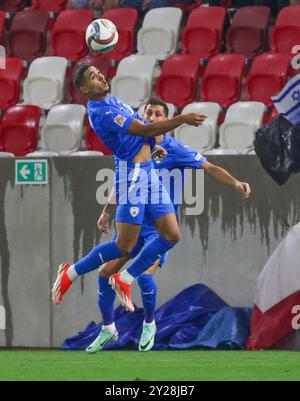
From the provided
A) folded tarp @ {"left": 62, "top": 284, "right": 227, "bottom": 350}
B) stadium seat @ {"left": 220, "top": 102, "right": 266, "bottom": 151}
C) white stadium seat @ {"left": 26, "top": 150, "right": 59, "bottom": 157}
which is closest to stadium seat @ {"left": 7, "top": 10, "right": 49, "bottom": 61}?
white stadium seat @ {"left": 26, "top": 150, "right": 59, "bottom": 157}

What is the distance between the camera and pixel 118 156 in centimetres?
887

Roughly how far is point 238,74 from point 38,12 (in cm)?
297

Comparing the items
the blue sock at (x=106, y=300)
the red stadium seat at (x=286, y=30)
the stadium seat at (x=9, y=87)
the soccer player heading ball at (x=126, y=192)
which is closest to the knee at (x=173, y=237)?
the soccer player heading ball at (x=126, y=192)

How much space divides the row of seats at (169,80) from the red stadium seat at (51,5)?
1.21m

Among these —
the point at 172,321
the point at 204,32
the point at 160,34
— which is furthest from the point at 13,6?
the point at 172,321

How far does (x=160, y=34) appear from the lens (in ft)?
44.2

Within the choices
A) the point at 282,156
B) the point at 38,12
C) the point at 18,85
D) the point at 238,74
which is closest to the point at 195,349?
the point at 282,156

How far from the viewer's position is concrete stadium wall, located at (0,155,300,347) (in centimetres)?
1052

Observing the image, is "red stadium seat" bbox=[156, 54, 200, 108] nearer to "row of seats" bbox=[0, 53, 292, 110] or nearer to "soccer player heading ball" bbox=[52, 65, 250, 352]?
"row of seats" bbox=[0, 53, 292, 110]

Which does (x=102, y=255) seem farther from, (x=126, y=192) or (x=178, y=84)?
(x=178, y=84)

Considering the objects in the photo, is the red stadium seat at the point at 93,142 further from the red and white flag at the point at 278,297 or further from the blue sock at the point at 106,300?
the blue sock at the point at 106,300

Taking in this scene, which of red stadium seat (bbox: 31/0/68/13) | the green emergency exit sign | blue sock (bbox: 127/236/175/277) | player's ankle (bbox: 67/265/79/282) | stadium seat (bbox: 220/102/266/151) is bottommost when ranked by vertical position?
player's ankle (bbox: 67/265/79/282)

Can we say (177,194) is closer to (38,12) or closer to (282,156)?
(282,156)

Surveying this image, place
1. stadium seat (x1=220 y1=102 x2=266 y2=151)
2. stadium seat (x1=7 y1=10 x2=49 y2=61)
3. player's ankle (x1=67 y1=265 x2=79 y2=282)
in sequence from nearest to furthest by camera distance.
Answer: player's ankle (x1=67 y1=265 x2=79 y2=282), stadium seat (x1=220 y1=102 x2=266 y2=151), stadium seat (x1=7 y1=10 x2=49 y2=61)
